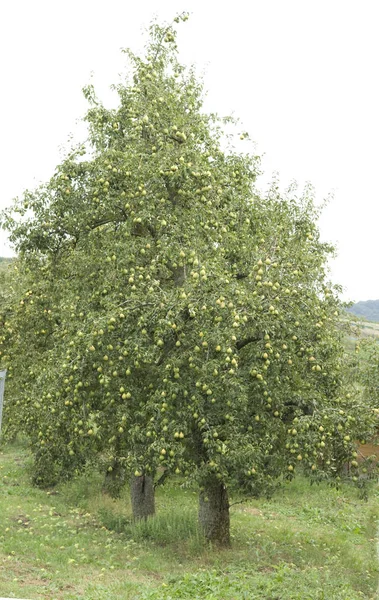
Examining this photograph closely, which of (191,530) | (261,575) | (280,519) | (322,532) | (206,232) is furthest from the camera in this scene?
(280,519)

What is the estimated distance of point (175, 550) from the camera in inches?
531

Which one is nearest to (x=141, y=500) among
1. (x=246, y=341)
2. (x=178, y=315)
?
(x=246, y=341)

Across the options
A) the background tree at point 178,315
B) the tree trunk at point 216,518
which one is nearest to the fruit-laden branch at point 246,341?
the background tree at point 178,315

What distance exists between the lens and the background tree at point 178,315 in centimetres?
1078

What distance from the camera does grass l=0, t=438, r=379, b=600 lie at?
10.5 m

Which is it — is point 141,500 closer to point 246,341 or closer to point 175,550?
point 175,550

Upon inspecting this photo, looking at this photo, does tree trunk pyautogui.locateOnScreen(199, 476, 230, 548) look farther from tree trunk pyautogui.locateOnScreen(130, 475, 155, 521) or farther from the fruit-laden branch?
the fruit-laden branch

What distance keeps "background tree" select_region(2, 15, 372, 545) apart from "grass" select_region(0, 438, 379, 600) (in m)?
1.29

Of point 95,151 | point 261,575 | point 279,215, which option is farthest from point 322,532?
point 95,151

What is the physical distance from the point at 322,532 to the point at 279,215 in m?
8.39

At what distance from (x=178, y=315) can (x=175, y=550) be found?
5.66 metres

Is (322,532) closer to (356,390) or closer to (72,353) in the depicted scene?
(356,390)

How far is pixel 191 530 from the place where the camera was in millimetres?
14320

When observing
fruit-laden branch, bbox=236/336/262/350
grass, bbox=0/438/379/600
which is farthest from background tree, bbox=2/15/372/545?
grass, bbox=0/438/379/600
